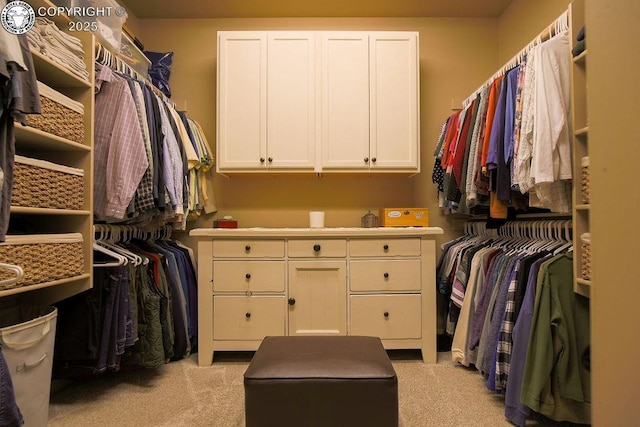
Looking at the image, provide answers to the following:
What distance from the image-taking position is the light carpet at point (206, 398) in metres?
1.63

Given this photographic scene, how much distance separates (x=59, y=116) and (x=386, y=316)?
1967mm

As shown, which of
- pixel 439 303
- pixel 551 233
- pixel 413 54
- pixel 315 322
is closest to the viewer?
pixel 551 233

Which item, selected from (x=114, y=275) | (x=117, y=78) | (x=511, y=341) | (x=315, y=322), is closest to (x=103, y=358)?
(x=114, y=275)

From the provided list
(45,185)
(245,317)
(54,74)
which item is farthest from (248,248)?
(54,74)

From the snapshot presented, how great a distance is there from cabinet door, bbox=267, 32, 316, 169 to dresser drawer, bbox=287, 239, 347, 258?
27.1 inches

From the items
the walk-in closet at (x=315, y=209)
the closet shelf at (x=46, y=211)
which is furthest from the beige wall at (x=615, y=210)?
the closet shelf at (x=46, y=211)

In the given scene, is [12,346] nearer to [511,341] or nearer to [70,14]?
[70,14]

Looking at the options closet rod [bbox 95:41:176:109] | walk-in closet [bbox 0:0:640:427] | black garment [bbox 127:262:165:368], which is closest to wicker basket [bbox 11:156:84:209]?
walk-in closet [bbox 0:0:640:427]

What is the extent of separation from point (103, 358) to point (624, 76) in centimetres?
216

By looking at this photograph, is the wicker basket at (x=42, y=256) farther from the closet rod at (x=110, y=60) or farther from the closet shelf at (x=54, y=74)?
the closet rod at (x=110, y=60)

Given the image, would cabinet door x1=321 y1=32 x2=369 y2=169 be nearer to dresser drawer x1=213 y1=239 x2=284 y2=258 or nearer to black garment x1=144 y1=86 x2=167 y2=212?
dresser drawer x1=213 y1=239 x2=284 y2=258

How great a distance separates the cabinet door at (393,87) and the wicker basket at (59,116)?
5.77 ft

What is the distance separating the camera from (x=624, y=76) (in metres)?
0.85

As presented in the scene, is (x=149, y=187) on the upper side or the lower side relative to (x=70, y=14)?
lower
